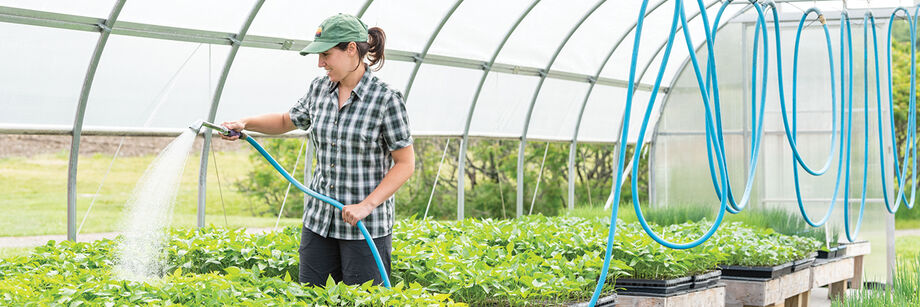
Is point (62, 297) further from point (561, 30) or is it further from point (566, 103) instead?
point (566, 103)

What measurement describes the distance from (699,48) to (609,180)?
295 inches

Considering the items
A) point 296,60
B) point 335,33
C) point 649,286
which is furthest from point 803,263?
point 335,33

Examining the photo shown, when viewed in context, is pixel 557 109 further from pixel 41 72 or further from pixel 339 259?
pixel 339 259

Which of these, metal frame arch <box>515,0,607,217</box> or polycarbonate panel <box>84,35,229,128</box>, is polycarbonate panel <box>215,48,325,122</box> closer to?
polycarbonate panel <box>84,35,229,128</box>

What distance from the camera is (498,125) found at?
946cm

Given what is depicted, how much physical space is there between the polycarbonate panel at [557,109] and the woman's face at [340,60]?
6667 mm

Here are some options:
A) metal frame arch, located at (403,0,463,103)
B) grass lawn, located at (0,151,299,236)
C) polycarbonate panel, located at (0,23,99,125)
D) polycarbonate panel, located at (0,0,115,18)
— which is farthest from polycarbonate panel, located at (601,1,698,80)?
grass lawn, located at (0,151,299,236)

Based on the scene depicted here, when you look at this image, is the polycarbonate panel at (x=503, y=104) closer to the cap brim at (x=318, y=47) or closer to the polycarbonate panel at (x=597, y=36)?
the polycarbonate panel at (x=597, y=36)

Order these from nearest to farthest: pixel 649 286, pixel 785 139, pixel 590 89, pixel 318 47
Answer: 1. pixel 318 47
2. pixel 649 286
3. pixel 590 89
4. pixel 785 139

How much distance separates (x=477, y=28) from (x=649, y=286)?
4.09 metres

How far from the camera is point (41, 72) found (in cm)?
536

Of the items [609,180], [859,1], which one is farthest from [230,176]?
[859,1]

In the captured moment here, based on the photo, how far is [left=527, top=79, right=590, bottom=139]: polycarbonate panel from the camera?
9953 mm

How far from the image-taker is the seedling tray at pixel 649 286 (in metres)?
4.45
